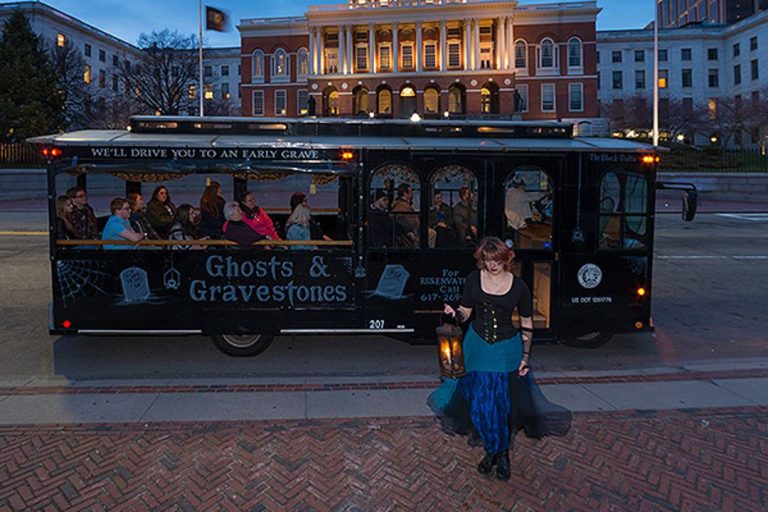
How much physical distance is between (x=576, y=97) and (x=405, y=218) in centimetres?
6706

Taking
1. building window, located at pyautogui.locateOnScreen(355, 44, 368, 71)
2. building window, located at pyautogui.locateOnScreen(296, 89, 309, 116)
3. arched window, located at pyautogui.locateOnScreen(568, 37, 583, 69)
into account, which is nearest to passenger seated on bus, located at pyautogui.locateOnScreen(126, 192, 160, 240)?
building window, located at pyautogui.locateOnScreen(355, 44, 368, 71)

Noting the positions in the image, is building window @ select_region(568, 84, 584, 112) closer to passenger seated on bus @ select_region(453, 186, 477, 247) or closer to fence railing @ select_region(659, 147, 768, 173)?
fence railing @ select_region(659, 147, 768, 173)

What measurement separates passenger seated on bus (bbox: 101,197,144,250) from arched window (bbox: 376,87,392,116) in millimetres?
62455

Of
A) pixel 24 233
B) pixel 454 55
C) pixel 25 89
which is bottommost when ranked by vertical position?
pixel 24 233

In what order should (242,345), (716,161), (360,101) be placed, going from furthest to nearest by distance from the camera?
1. (360,101)
2. (716,161)
3. (242,345)

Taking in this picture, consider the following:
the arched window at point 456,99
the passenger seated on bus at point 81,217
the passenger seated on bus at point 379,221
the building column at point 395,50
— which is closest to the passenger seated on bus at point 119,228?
the passenger seated on bus at point 81,217

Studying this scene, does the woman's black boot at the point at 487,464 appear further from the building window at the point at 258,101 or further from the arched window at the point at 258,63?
the arched window at the point at 258,63

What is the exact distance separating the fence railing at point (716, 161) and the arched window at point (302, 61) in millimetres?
44531

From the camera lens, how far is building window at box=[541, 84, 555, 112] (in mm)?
67812

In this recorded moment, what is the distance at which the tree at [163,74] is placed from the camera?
56.6m

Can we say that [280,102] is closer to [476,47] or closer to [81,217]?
[476,47]

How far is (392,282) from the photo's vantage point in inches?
279

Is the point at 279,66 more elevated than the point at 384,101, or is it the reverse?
the point at 279,66

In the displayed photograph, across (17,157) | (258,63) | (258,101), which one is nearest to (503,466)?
(17,157)
